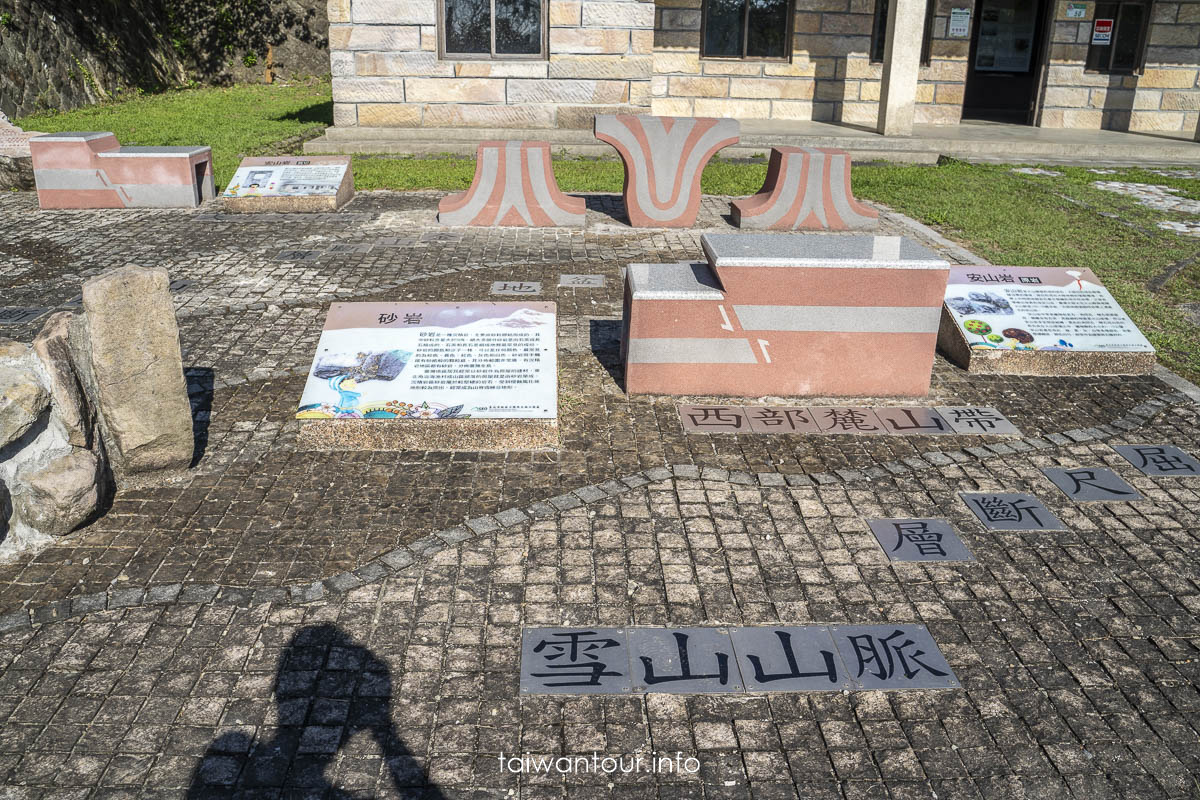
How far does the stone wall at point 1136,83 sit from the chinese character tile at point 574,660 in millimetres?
18347

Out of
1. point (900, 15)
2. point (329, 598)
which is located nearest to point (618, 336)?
point (329, 598)

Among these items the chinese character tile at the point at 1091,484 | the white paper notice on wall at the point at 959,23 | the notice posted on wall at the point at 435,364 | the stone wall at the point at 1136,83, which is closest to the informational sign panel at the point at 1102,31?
the stone wall at the point at 1136,83

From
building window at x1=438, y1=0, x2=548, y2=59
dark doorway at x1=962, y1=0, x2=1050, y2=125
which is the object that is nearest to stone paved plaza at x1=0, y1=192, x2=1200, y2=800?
building window at x1=438, y1=0, x2=548, y2=59

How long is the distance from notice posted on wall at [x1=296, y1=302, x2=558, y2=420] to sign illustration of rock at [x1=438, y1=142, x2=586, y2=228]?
5417 mm

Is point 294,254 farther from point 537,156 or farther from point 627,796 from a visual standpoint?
point 627,796

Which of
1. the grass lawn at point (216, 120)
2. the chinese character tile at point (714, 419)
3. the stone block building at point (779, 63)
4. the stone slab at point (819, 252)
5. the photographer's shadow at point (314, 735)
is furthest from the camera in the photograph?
the grass lawn at point (216, 120)

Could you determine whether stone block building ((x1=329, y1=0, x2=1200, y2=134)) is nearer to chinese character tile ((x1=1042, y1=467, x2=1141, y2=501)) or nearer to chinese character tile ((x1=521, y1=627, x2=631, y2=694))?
chinese character tile ((x1=1042, y1=467, x2=1141, y2=501))

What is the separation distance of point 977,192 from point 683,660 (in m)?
11.9

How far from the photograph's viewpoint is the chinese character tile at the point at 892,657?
414 centimetres

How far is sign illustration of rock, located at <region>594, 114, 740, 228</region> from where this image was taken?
11.5m

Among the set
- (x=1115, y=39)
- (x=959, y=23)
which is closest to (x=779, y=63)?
(x=959, y=23)

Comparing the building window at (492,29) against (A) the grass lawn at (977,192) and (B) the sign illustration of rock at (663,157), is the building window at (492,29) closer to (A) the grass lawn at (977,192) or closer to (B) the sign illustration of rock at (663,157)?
(A) the grass lawn at (977,192)

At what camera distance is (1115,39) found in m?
18.6

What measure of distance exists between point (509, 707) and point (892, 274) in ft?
13.8
